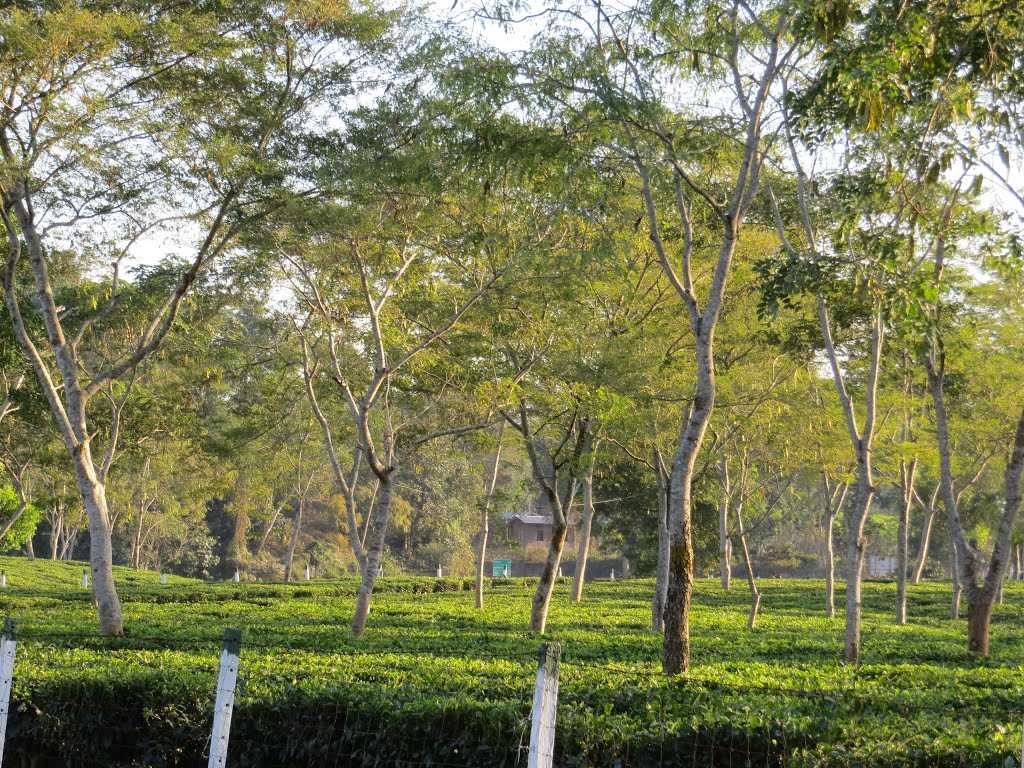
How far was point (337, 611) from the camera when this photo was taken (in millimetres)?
21859

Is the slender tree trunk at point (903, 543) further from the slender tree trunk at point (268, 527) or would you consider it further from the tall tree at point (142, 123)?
the slender tree trunk at point (268, 527)

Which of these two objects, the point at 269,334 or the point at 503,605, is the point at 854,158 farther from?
the point at 503,605

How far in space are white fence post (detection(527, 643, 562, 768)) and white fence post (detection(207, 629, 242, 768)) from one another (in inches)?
66.1

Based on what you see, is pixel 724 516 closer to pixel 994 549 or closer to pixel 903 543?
pixel 903 543

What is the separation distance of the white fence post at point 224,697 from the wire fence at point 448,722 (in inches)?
1.7

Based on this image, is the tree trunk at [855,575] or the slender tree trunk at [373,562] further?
the slender tree trunk at [373,562]

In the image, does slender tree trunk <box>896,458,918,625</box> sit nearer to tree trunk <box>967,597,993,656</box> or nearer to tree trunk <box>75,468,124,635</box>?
tree trunk <box>967,597,993,656</box>

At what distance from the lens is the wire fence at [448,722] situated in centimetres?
609

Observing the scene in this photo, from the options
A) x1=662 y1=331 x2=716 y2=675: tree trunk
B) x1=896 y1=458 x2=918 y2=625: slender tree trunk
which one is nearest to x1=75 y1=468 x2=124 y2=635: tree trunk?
x1=662 y1=331 x2=716 y2=675: tree trunk

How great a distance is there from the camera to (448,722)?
671 centimetres

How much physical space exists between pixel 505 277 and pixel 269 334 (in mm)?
7293

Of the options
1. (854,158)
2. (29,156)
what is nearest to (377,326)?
(29,156)

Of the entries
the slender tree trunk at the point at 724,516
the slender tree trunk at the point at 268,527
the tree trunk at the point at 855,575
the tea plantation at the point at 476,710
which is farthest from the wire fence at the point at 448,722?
the slender tree trunk at the point at 268,527

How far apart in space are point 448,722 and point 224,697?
5.73 ft
